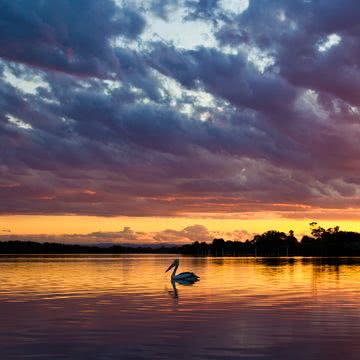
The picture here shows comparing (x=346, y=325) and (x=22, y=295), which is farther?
(x=22, y=295)

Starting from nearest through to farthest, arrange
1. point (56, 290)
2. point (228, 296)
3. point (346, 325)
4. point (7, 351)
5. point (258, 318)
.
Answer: point (7, 351)
point (346, 325)
point (258, 318)
point (228, 296)
point (56, 290)

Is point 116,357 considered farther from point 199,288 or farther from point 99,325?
point 199,288

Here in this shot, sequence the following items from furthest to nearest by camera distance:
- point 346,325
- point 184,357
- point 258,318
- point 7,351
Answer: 1. point 258,318
2. point 346,325
3. point 7,351
4. point 184,357

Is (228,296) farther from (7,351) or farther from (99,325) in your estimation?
(7,351)

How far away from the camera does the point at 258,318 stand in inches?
1312

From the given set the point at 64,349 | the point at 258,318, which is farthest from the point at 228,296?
the point at 64,349

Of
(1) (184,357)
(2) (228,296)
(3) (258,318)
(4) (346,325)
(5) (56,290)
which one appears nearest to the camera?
(1) (184,357)

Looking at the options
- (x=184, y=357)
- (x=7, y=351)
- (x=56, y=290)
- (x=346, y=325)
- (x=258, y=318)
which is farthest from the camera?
(x=56, y=290)

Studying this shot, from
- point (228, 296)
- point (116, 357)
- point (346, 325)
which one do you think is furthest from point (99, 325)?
point (228, 296)

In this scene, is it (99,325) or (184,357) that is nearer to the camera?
(184,357)

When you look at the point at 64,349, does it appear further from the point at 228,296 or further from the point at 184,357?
the point at 228,296

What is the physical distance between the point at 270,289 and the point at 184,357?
109ft

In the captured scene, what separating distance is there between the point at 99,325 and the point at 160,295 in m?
18.8

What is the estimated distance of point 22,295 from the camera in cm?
4844
